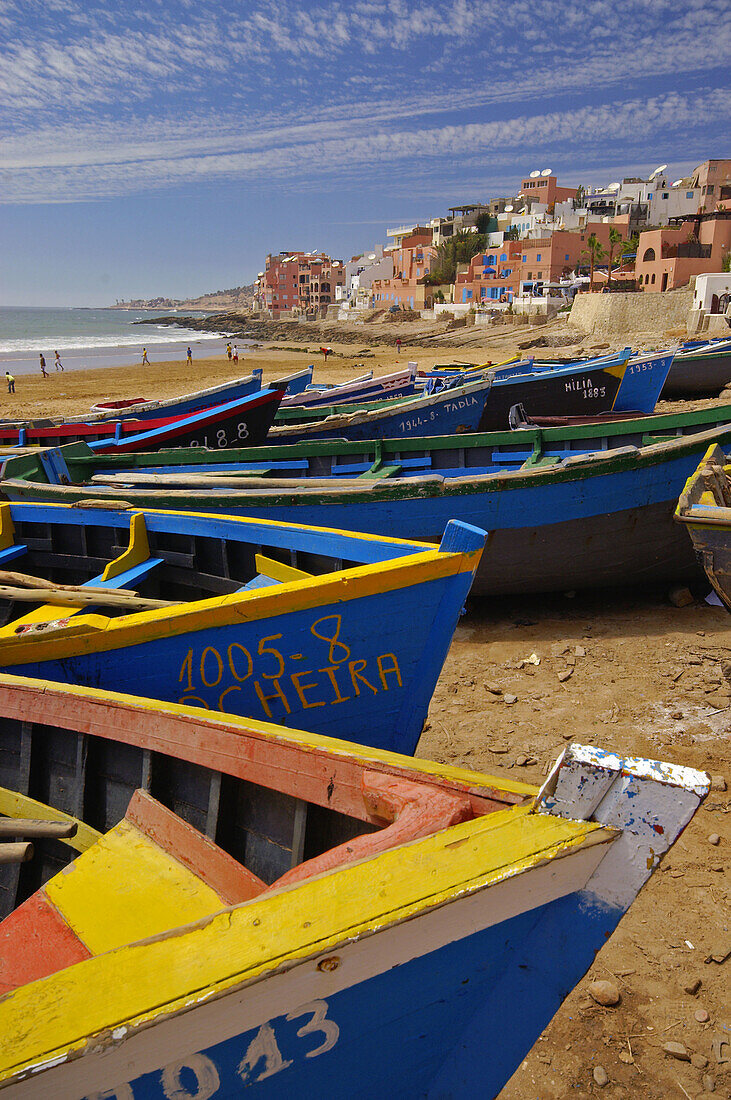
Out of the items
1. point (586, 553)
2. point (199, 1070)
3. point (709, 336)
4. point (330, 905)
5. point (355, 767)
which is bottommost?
point (586, 553)

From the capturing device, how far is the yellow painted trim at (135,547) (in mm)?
5213

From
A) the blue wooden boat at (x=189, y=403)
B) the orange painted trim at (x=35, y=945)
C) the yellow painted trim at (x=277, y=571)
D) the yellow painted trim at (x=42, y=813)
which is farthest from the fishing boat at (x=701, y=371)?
the orange painted trim at (x=35, y=945)

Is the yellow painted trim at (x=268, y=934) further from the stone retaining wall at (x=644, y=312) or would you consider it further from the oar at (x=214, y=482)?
the stone retaining wall at (x=644, y=312)

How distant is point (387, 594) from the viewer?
3.35 m

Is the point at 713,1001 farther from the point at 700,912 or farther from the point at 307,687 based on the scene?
the point at 307,687

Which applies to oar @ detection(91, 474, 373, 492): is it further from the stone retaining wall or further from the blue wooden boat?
the stone retaining wall

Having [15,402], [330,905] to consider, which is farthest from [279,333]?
[330,905]

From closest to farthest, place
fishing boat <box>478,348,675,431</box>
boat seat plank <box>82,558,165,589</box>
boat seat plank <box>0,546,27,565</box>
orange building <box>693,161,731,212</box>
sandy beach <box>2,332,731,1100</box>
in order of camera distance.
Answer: sandy beach <box>2,332,731,1100</box> < boat seat plank <box>82,558,165,589</box> < boat seat plank <box>0,546,27,565</box> < fishing boat <box>478,348,675,431</box> < orange building <box>693,161,731,212</box>

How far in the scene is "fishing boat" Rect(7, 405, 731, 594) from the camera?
634 cm

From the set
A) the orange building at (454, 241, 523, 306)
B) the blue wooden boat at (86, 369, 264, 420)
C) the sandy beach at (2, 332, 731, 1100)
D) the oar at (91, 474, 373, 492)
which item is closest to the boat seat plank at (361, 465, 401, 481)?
the oar at (91, 474, 373, 492)

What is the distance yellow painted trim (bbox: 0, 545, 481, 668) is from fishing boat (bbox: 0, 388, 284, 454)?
6.83 m

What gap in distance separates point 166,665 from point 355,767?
5.26 feet

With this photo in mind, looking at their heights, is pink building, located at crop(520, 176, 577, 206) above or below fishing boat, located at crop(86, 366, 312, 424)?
above

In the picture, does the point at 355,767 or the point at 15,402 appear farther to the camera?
the point at 15,402
